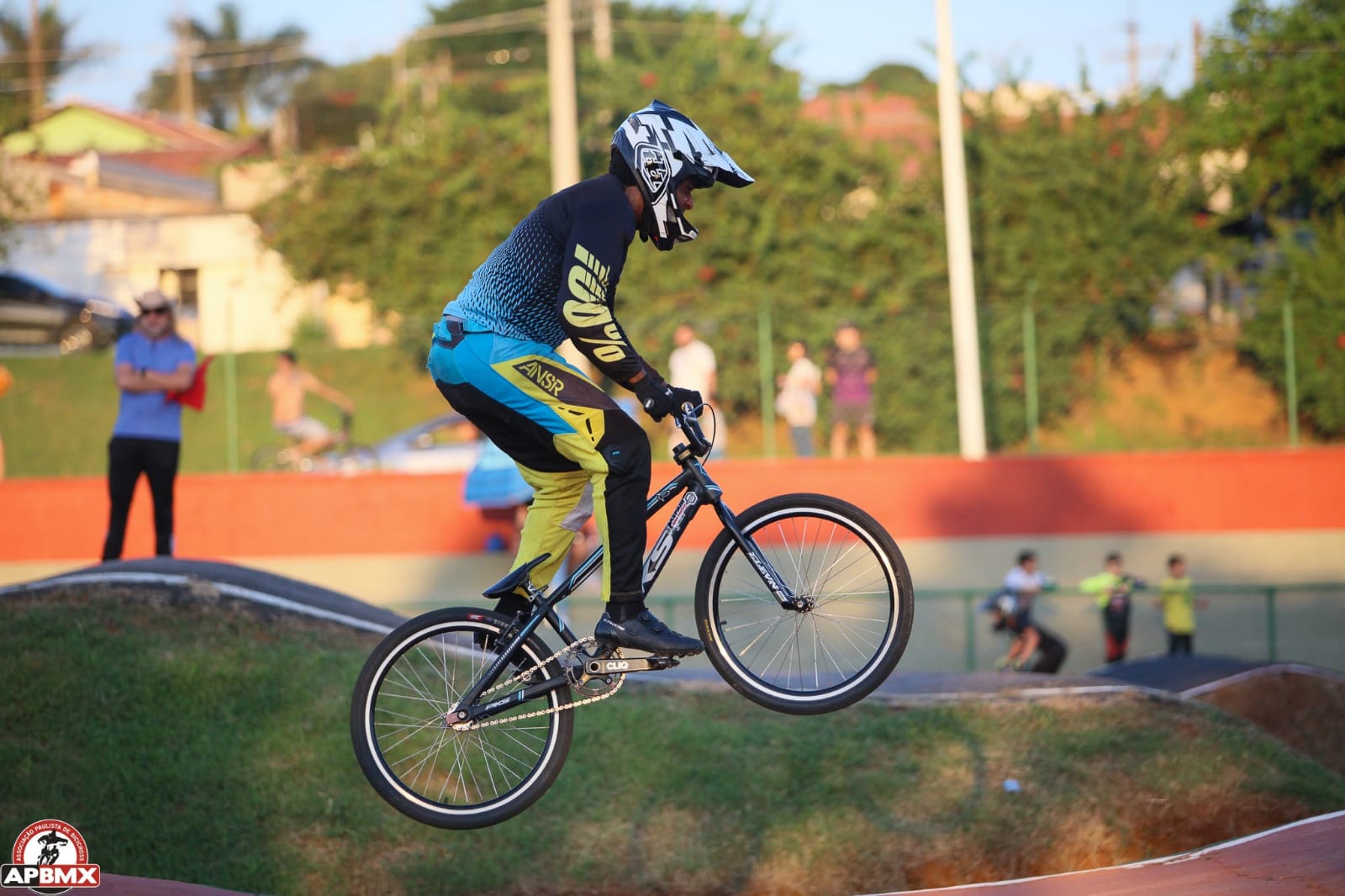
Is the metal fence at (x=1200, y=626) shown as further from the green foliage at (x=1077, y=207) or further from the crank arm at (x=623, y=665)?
the green foliage at (x=1077, y=207)

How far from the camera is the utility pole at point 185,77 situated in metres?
73.1

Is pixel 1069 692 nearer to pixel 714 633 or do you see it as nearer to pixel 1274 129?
pixel 714 633

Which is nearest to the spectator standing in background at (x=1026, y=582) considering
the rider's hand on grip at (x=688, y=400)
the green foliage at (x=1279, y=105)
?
the rider's hand on grip at (x=688, y=400)

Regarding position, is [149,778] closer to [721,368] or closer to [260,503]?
[260,503]

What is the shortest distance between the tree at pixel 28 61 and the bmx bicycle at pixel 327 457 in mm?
13585

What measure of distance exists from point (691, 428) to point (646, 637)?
32.5 inches

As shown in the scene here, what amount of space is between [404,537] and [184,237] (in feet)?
66.6

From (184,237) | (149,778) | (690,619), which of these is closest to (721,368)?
(690,619)

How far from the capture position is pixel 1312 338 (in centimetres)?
1784

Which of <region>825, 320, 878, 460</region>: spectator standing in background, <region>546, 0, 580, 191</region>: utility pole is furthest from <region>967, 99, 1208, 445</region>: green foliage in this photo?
<region>546, 0, 580, 191</region>: utility pole

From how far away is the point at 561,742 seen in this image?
5.49 metres

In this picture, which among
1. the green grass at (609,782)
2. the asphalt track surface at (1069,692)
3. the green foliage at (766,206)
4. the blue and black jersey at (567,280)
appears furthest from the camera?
the green foliage at (766,206)

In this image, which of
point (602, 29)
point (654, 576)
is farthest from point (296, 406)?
point (602, 29)

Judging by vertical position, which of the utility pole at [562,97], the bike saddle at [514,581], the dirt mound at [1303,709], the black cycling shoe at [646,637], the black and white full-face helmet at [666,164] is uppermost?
the utility pole at [562,97]
